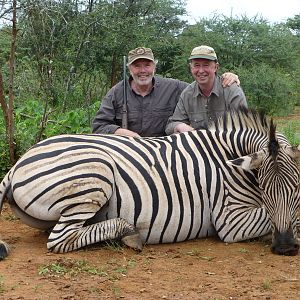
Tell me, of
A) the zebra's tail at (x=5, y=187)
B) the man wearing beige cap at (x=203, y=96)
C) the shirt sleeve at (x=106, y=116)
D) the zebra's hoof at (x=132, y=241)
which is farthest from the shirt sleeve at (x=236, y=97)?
the zebra's tail at (x=5, y=187)

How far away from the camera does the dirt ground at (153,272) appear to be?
3570 millimetres

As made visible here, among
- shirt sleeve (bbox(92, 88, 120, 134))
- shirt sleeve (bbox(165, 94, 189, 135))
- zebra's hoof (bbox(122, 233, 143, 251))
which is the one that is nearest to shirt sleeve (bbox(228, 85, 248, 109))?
shirt sleeve (bbox(165, 94, 189, 135))

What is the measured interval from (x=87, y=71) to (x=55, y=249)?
9081 millimetres

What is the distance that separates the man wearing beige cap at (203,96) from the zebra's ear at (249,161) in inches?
48.9

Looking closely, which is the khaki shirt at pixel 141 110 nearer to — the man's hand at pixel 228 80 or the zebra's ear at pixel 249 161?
the man's hand at pixel 228 80

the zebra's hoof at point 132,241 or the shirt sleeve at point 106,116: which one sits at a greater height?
the shirt sleeve at point 106,116

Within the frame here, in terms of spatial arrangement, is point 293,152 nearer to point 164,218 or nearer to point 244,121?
point 244,121

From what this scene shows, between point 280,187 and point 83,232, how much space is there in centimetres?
150

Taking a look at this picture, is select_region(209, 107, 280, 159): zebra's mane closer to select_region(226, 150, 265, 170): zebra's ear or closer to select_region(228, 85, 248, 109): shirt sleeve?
select_region(226, 150, 265, 170): zebra's ear

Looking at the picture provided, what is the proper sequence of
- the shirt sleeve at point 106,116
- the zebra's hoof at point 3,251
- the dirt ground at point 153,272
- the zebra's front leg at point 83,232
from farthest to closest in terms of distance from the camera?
the shirt sleeve at point 106,116
the zebra's front leg at point 83,232
the zebra's hoof at point 3,251
the dirt ground at point 153,272

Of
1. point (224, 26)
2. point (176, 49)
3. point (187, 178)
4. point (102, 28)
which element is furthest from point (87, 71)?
point (187, 178)

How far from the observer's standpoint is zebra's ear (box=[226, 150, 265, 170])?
4.53 m

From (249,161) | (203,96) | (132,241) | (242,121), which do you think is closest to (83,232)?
(132,241)

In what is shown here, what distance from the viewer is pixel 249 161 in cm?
455
